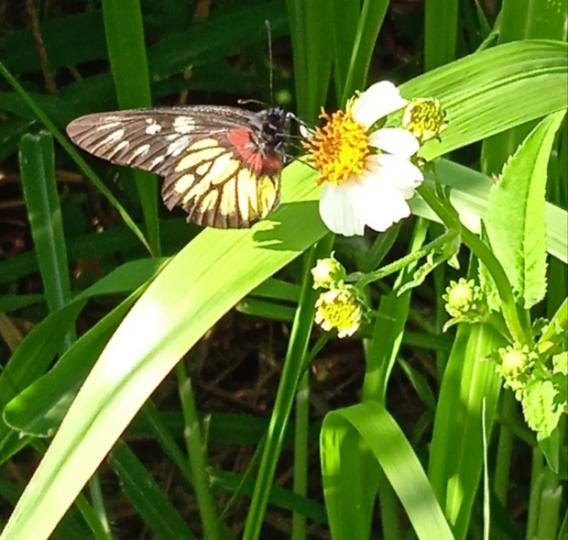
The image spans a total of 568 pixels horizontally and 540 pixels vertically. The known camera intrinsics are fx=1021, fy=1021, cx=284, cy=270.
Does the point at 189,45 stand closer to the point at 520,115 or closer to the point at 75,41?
the point at 75,41

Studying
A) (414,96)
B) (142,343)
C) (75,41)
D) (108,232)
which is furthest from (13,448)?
(75,41)

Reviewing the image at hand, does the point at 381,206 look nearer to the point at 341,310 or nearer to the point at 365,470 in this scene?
the point at 341,310

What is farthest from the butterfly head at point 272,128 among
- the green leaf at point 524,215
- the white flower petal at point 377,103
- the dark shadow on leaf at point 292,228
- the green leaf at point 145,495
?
the green leaf at point 145,495

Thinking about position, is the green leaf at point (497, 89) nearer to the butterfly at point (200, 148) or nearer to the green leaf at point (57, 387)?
the butterfly at point (200, 148)

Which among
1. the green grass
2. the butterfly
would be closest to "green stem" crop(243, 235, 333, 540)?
the green grass

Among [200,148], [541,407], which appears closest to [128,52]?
[200,148]
